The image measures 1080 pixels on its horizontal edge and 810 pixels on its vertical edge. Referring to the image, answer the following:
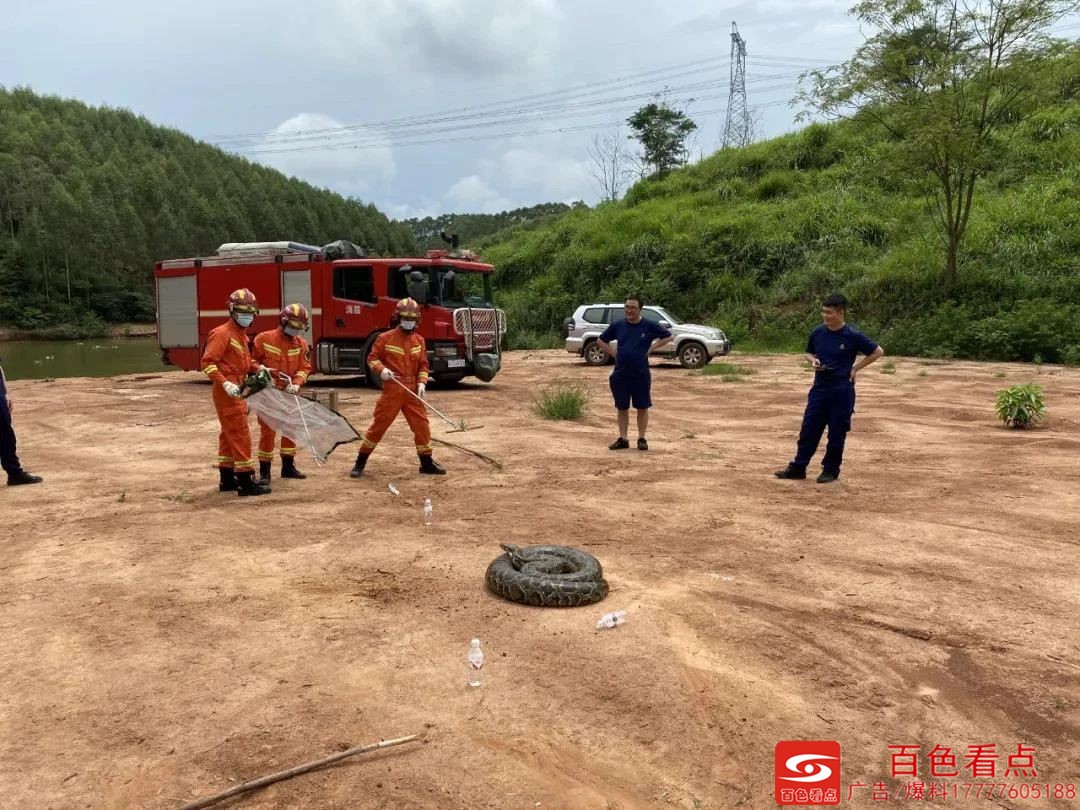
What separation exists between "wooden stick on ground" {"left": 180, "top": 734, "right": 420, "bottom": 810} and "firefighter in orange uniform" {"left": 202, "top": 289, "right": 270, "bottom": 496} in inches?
165

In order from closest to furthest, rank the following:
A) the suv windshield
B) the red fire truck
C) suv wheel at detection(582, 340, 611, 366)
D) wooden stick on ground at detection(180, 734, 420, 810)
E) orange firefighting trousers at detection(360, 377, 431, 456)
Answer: wooden stick on ground at detection(180, 734, 420, 810) → orange firefighting trousers at detection(360, 377, 431, 456) → the red fire truck → the suv windshield → suv wheel at detection(582, 340, 611, 366)

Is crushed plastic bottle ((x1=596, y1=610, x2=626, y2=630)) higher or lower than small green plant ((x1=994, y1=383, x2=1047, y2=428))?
lower

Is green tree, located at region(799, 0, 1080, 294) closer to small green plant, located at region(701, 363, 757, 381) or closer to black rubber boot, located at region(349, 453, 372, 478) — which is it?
small green plant, located at region(701, 363, 757, 381)

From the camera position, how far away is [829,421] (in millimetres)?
6891

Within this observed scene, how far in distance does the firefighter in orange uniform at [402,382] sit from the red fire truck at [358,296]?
617 centimetres

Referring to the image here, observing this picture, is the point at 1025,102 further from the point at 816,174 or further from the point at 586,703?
the point at 586,703

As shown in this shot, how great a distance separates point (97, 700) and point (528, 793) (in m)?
1.90

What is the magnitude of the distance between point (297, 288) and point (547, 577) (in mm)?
12555

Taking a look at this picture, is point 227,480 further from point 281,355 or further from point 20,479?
point 20,479

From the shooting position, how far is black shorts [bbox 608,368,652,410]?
8406 millimetres

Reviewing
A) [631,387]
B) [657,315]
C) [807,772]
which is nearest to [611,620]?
[807,772]

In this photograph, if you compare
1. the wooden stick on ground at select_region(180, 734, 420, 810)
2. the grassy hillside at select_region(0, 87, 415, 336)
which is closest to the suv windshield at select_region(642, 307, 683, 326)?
the wooden stick on ground at select_region(180, 734, 420, 810)

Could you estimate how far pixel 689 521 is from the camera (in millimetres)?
5730

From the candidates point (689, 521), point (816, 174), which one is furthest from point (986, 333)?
point (689, 521)
